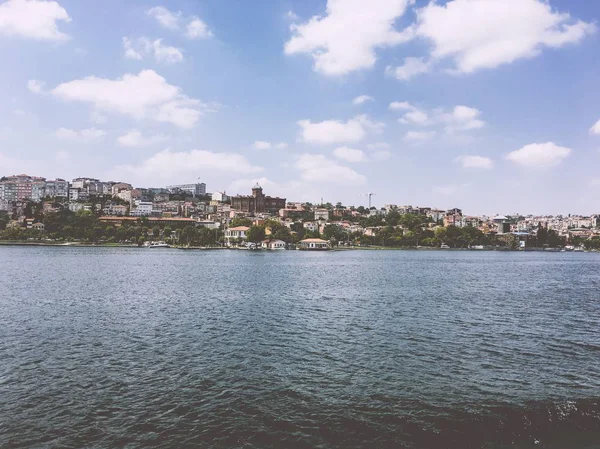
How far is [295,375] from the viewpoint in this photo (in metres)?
20.6

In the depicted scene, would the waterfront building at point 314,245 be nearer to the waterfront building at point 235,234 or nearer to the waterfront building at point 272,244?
the waterfront building at point 272,244

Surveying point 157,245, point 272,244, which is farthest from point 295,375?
point 157,245

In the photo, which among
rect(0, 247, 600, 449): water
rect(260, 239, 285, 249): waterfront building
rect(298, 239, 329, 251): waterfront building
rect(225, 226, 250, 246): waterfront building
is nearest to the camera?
rect(0, 247, 600, 449): water

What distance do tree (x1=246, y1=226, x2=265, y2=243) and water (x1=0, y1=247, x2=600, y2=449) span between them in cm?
13900

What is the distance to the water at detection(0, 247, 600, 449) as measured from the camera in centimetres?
1496

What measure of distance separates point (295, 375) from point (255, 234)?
161 metres

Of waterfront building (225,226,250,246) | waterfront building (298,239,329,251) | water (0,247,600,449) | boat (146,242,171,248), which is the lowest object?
water (0,247,600,449)

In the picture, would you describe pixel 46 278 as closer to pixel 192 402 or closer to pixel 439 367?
pixel 192 402

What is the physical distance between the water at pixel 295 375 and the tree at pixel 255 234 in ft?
456

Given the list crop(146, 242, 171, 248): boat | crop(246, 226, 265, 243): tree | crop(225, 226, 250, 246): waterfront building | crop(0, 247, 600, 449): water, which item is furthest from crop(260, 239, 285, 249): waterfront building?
crop(0, 247, 600, 449): water

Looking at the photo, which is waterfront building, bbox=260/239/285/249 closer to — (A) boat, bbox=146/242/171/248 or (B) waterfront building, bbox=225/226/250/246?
(B) waterfront building, bbox=225/226/250/246

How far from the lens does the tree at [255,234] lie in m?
180

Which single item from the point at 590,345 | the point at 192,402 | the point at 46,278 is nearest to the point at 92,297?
the point at 46,278

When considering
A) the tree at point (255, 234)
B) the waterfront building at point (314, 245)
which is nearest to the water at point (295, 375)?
the tree at point (255, 234)
